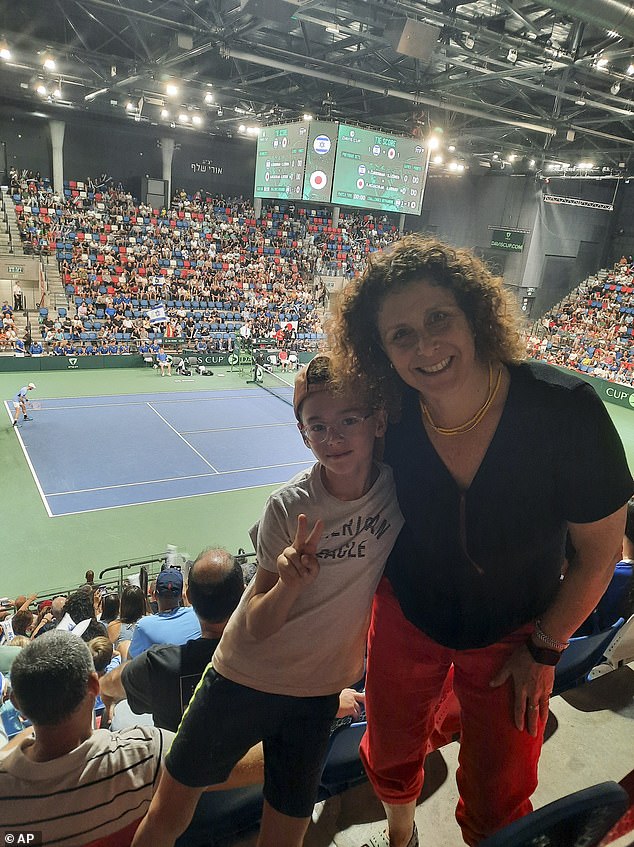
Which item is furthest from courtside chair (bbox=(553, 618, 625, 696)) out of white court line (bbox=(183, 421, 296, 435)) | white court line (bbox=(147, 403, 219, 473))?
white court line (bbox=(183, 421, 296, 435))

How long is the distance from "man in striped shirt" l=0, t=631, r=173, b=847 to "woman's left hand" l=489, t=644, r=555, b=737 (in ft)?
3.85

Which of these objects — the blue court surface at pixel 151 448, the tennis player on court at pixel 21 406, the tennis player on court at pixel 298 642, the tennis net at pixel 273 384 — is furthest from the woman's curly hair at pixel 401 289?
the tennis net at pixel 273 384

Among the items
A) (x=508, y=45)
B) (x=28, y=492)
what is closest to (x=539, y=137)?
(x=508, y=45)

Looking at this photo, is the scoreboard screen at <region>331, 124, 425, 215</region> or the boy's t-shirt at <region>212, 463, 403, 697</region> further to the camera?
the scoreboard screen at <region>331, 124, 425, 215</region>

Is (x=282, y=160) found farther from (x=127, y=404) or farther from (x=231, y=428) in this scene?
(x=127, y=404)

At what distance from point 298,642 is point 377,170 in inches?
623

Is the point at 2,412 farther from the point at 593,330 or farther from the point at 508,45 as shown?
the point at 593,330

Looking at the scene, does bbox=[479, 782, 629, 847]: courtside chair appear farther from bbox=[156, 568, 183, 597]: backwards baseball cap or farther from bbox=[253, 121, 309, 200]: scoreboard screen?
bbox=[253, 121, 309, 200]: scoreboard screen

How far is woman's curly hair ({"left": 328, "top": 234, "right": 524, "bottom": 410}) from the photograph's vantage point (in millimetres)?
1946

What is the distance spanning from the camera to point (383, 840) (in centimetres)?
223

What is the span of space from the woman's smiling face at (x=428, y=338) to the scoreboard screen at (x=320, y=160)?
1416cm

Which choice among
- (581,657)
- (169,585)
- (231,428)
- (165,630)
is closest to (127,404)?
(231,428)

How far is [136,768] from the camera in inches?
73.6

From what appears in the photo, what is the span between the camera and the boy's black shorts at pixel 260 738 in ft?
6.16
